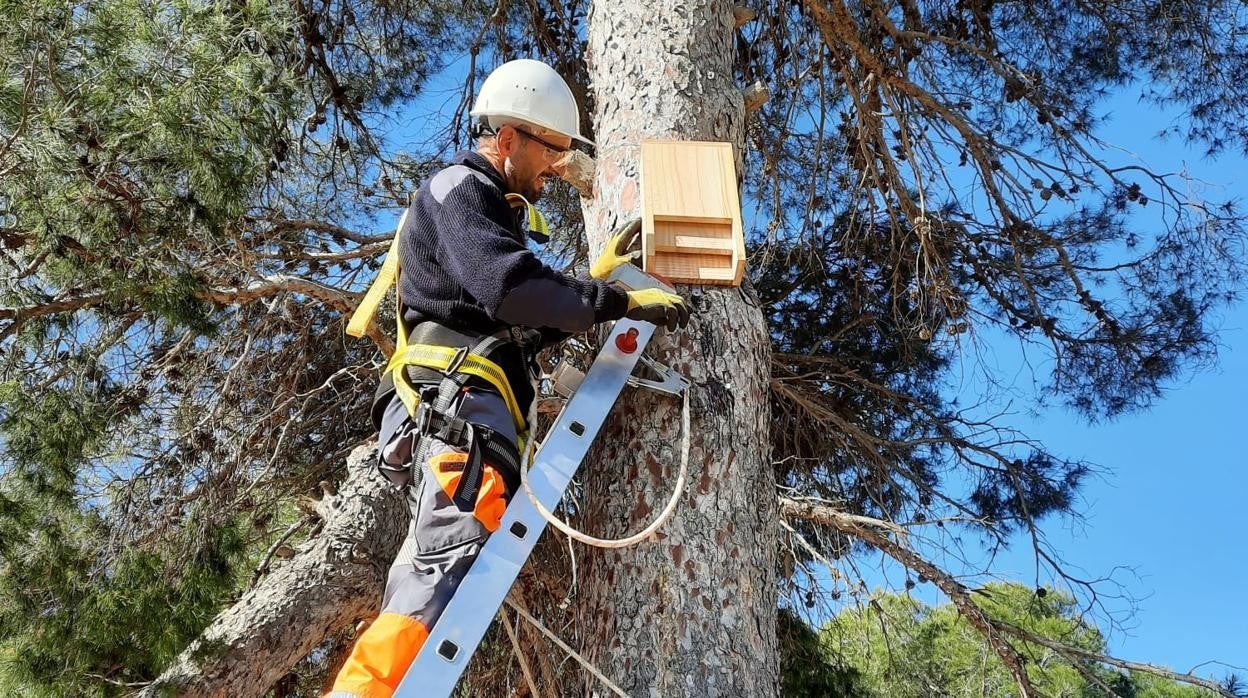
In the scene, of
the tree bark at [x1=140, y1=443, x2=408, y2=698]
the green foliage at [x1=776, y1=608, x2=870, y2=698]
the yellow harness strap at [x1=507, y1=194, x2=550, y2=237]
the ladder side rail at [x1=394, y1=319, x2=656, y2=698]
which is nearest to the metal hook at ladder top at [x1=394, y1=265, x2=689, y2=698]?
the ladder side rail at [x1=394, y1=319, x2=656, y2=698]

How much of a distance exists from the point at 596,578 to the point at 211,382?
2.79m

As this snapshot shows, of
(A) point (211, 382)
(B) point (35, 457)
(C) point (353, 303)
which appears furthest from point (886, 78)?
(B) point (35, 457)

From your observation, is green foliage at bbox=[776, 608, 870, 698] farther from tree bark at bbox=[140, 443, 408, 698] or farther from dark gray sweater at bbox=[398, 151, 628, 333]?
dark gray sweater at bbox=[398, 151, 628, 333]

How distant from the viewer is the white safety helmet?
2855 mm

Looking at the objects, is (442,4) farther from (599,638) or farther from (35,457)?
(599,638)

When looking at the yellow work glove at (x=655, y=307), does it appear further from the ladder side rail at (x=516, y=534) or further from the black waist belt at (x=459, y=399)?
the black waist belt at (x=459, y=399)

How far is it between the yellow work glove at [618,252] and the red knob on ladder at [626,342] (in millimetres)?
175

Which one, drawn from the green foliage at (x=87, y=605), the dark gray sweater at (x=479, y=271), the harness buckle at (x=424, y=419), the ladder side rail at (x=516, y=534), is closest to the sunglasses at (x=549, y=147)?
the dark gray sweater at (x=479, y=271)

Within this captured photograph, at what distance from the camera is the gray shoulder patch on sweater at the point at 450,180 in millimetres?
2674

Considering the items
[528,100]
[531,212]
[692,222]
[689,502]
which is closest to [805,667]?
[689,502]

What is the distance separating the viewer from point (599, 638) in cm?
265

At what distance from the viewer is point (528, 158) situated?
287 centimetres

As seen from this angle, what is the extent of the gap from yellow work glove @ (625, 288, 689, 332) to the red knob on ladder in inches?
4.3

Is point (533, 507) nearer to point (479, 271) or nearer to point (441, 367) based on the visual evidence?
point (441, 367)
